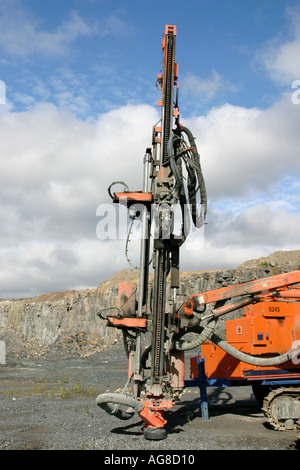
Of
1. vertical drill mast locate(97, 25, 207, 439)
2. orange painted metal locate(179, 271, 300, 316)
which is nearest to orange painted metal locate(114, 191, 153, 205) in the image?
vertical drill mast locate(97, 25, 207, 439)

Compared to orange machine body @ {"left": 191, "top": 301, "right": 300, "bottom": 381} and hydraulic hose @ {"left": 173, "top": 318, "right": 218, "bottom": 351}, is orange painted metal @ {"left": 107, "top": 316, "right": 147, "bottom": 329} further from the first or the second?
orange machine body @ {"left": 191, "top": 301, "right": 300, "bottom": 381}

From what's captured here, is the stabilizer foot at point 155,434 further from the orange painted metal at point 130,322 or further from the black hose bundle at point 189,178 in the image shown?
the black hose bundle at point 189,178

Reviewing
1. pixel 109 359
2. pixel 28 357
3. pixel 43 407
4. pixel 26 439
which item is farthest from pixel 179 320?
pixel 28 357

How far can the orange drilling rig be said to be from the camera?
8.34 m

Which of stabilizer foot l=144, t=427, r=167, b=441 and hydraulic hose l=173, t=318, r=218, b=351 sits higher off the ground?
hydraulic hose l=173, t=318, r=218, b=351

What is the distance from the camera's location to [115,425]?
902cm

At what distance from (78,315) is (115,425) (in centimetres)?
3239

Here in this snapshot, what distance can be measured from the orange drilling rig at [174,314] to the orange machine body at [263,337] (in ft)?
0.07

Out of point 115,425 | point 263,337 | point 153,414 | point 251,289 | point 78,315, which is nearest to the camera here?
point 153,414

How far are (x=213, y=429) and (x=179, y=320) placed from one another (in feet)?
7.66

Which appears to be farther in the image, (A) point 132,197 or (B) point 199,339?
(A) point 132,197

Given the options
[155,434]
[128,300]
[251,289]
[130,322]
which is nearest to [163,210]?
[128,300]

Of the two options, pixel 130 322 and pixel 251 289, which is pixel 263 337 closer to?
pixel 251 289

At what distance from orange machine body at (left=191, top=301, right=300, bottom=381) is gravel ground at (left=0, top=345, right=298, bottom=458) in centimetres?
111
